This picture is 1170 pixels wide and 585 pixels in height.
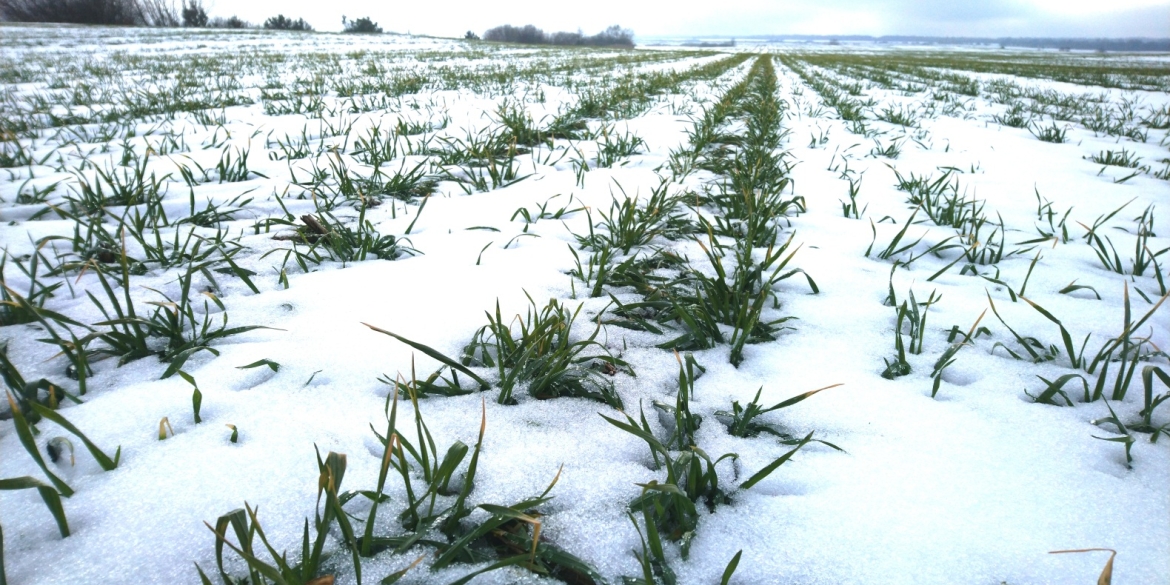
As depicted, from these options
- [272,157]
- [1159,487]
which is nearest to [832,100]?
[272,157]

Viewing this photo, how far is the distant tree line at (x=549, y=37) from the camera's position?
240ft

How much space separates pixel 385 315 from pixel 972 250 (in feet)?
7.50

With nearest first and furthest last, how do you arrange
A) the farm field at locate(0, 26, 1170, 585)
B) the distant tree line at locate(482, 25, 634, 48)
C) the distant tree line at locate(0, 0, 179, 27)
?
the farm field at locate(0, 26, 1170, 585) → the distant tree line at locate(0, 0, 179, 27) → the distant tree line at locate(482, 25, 634, 48)

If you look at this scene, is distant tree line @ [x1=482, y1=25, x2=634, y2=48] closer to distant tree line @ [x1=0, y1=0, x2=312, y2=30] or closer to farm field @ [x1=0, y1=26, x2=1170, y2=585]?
distant tree line @ [x1=0, y1=0, x2=312, y2=30]

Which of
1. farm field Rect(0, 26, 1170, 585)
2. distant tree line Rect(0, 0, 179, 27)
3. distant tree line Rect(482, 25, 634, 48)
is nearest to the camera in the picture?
farm field Rect(0, 26, 1170, 585)

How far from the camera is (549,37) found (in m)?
78.5

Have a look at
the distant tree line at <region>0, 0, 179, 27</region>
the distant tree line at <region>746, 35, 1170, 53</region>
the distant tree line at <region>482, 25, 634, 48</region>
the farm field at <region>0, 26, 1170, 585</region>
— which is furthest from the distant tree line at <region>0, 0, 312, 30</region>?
the distant tree line at <region>746, 35, 1170, 53</region>

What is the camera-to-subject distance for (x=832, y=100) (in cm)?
817

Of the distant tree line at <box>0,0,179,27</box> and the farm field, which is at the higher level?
the distant tree line at <box>0,0,179,27</box>

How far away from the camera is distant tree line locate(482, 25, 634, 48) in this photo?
73062 millimetres

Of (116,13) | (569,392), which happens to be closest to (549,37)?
(116,13)

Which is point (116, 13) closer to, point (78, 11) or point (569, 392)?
point (78, 11)

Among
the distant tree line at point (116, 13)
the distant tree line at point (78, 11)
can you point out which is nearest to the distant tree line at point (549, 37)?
the distant tree line at point (116, 13)

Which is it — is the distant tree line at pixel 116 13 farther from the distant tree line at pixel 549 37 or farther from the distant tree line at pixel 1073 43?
the distant tree line at pixel 1073 43
